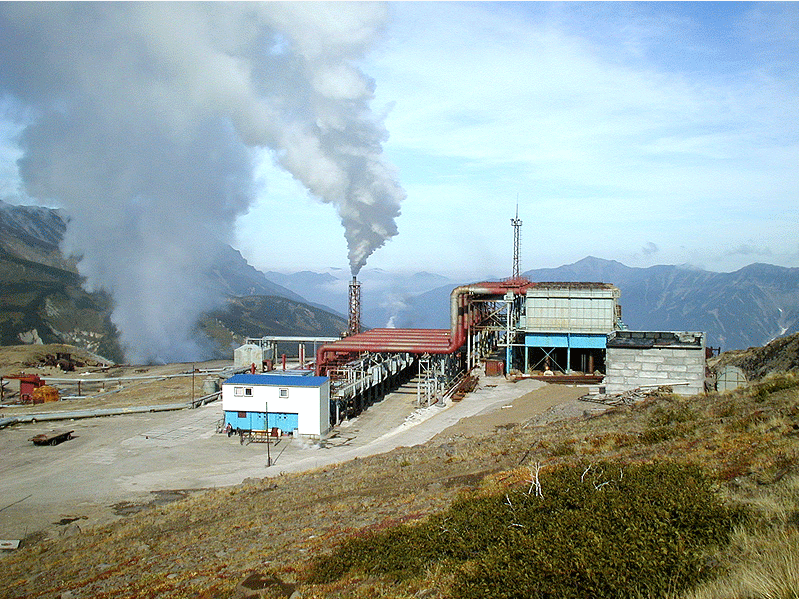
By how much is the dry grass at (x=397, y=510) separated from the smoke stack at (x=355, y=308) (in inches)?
1553

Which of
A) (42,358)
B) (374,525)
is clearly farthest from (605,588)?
(42,358)

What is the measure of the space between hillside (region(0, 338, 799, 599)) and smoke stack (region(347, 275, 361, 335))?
Answer: 38.7m

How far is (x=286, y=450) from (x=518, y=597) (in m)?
28.9

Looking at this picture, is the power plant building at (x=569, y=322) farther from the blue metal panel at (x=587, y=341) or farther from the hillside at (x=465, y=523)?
the hillside at (x=465, y=523)

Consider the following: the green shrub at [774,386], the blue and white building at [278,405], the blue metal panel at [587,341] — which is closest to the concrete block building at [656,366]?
the green shrub at [774,386]

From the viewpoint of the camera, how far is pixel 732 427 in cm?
1845

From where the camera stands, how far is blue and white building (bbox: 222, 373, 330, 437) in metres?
38.7

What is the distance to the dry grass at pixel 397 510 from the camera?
10438mm

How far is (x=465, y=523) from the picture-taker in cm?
1292

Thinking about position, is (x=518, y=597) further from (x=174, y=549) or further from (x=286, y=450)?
(x=286, y=450)

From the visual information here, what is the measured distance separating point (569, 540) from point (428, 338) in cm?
4432

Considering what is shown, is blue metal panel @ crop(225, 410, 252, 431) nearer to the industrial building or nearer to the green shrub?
the industrial building

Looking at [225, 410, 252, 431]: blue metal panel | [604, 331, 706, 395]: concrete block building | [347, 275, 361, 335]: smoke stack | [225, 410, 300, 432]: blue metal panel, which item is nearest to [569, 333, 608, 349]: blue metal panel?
[604, 331, 706, 395]: concrete block building

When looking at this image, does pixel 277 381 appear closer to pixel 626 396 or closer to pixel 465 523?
pixel 626 396
